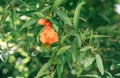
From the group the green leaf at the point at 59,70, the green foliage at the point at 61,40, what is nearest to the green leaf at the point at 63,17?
the green foliage at the point at 61,40

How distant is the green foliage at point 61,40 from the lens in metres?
1.85

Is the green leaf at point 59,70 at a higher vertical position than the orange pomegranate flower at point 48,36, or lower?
lower

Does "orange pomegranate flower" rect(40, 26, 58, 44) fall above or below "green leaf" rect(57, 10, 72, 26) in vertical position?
below

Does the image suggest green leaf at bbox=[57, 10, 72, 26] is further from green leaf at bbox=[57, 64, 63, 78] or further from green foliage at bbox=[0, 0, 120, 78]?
green leaf at bbox=[57, 64, 63, 78]

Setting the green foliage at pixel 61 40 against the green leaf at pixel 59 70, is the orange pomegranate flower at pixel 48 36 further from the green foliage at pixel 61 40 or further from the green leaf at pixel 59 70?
the green leaf at pixel 59 70

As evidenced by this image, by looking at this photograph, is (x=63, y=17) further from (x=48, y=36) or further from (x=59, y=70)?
(x=59, y=70)

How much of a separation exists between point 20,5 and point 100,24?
165cm

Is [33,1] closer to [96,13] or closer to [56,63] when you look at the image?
[56,63]

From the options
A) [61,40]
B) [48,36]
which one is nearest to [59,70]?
[61,40]

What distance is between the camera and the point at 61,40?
74.5 inches

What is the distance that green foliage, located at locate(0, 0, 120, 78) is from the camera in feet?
6.07

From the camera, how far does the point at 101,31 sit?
297 centimetres

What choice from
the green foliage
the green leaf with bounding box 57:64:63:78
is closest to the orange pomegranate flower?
the green foliage

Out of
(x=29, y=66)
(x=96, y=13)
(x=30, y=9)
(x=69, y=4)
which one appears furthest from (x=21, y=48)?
(x=30, y=9)
